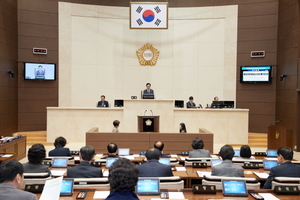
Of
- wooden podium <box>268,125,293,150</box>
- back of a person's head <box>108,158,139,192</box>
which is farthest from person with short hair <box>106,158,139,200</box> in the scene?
wooden podium <box>268,125,293,150</box>

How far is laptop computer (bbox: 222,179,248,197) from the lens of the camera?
113 inches

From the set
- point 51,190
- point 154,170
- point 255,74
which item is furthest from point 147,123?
point 51,190

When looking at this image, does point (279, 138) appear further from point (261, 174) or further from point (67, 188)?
point (67, 188)

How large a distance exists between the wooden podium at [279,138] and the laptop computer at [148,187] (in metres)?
6.48

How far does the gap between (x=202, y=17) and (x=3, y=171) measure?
1187 cm

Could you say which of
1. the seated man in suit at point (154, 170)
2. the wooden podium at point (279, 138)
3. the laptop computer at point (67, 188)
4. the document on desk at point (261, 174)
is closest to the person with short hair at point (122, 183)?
the laptop computer at point (67, 188)

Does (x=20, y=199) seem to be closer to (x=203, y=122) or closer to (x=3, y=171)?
(x=3, y=171)

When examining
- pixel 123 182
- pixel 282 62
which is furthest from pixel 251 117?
pixel 123 182

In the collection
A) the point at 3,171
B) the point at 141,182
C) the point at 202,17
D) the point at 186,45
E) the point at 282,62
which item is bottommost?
the point at 141,182

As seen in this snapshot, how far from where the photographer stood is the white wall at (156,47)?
12.6 metres

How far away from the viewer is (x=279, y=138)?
8.67m

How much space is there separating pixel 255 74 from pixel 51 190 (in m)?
11.0

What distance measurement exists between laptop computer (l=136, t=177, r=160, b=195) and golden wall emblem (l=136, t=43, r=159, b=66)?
410 inches

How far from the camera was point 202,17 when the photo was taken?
509 inches
